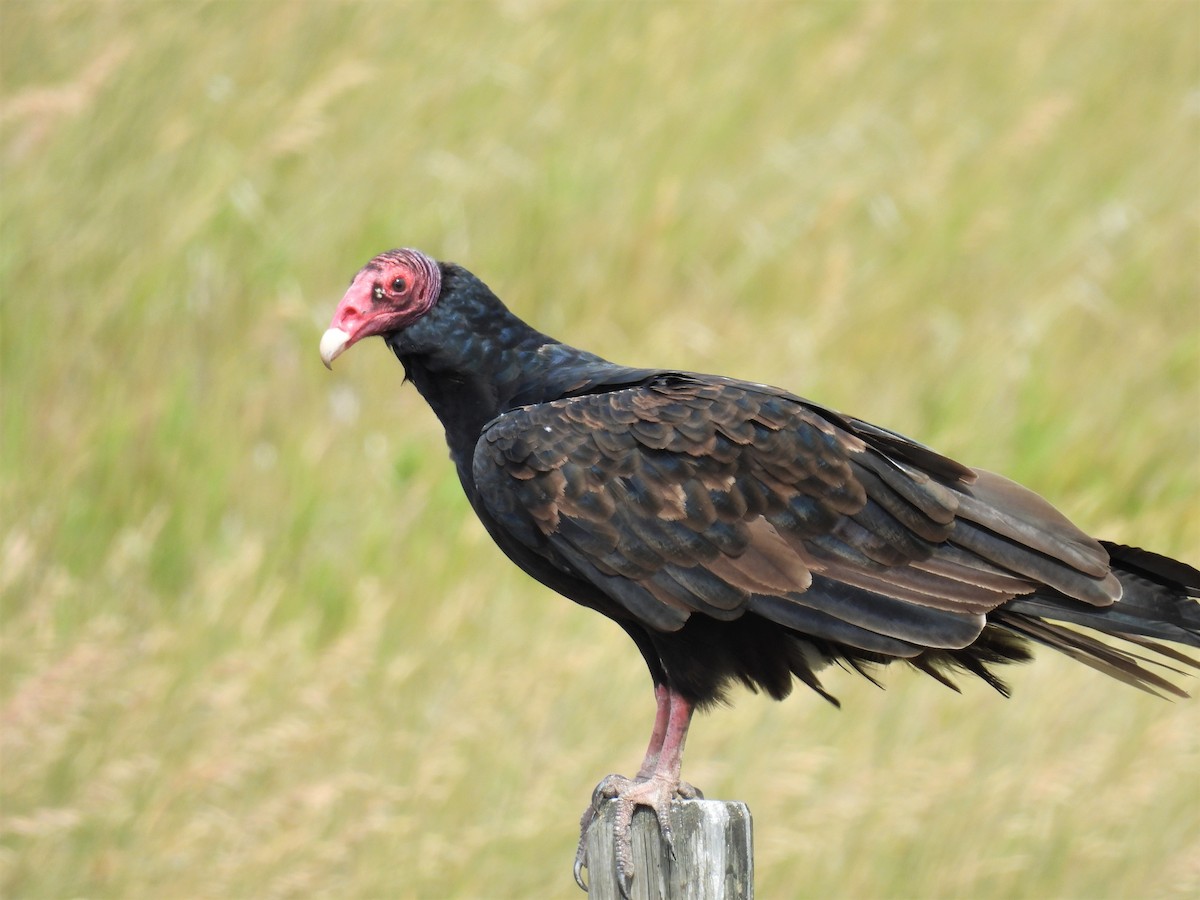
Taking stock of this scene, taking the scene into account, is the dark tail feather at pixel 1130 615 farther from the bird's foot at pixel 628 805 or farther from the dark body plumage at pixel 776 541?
the bird's foot at pixel 628 805

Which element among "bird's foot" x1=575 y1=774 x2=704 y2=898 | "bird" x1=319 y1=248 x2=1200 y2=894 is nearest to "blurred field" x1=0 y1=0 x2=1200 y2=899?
"bird's foot" x1=575 y1=774 x2=704 y2=898

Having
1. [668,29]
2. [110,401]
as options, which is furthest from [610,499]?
[668,29]

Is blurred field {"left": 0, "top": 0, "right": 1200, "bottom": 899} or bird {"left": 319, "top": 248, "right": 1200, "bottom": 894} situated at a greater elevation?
blurred field {"left": 0, "top": 0, "right": 1200, "bottom": 899}

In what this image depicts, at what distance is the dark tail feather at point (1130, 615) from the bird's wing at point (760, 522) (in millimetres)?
49

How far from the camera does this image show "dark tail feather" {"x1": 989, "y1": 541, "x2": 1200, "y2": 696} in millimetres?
2711

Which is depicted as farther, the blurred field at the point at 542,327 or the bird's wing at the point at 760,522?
the blurred field at the point at 542,327

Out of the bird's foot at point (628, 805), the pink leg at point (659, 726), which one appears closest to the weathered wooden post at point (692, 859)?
the bird's foot at point (628, 805)

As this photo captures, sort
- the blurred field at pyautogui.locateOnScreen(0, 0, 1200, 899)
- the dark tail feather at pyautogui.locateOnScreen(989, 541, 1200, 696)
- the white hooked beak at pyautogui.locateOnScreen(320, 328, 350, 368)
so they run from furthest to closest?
the blurred field at pyautogui.locateOnScreen(0, 0, 1200, 899), the white hooked beak at pyautogui.locateOnScreen(320, 328, 350, 368), the dark tail feather at pyautogui.locateOnScreen(989, 541, 1200, 696)

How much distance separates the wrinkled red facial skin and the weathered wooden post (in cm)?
114

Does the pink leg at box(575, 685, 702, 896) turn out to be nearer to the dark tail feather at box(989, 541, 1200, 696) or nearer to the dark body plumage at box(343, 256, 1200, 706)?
the dark body plumage at box(343, 256, 1200, 706)

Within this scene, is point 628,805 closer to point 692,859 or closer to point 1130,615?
point 692,859

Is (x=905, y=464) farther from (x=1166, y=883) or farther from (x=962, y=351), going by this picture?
(x=962, y=351)

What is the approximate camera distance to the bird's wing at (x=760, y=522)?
2727mm

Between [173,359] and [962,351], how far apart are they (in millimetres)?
3058
